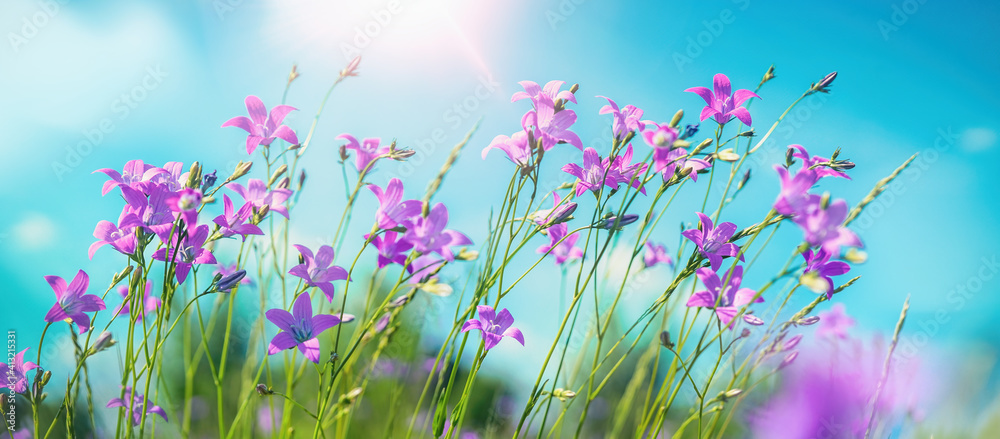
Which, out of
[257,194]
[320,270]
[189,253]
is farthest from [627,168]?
[189,253]

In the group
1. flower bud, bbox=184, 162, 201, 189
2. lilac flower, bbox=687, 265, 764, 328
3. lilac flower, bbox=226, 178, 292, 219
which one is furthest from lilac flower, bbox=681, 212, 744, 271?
flower bud, bbox=184, 162, 201, 189

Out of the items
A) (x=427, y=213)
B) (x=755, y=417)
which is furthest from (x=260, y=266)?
(x=755, y=417)

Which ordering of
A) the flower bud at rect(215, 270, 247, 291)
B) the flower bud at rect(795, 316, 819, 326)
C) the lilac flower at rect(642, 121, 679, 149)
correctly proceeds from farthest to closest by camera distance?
the flower bud at rect(795, 316, 819, 326) → the flower bud at rect(215, 270, 247, 291) → the lilac flower at rect(642, 121, 679, 149)

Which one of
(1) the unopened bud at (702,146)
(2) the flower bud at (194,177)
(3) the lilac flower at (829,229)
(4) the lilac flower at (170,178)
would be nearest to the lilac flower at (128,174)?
(4) the lilac flower at (170,178)

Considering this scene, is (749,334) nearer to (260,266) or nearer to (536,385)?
(536,385)

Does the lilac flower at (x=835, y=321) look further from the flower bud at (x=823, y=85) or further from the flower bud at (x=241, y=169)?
the flower bud at (x=241, y=169)

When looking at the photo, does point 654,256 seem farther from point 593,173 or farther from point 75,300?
point 75,300

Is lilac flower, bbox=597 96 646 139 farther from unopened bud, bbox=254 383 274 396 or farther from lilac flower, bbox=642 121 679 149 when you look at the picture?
unopened bud, bbox=254 383 274 396
